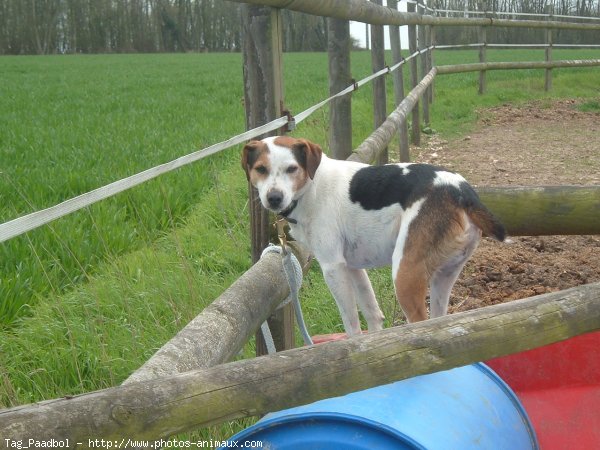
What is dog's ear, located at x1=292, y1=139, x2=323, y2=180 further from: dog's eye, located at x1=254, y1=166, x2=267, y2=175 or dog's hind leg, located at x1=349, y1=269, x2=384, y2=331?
dog's hind leg, located at x1=349, y1=269, x2=384, y2=331

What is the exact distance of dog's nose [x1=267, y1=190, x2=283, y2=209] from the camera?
312 cm

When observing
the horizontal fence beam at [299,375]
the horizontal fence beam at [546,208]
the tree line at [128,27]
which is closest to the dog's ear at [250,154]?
the horizontal fence beam at [546,208]

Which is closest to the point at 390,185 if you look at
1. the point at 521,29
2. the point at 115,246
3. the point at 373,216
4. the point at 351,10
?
the point at 373,216

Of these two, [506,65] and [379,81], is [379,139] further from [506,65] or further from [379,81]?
[506,65]

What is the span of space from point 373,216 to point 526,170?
5379 millimetres

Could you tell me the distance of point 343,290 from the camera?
3.26m

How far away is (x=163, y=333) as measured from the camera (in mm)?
3725

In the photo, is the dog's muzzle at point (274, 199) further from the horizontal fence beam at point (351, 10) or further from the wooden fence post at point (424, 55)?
the wooden fence post at point (424, 55)

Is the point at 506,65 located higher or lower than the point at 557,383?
higher

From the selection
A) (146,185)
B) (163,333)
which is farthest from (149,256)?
(146,185)

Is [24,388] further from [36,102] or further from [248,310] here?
[36,102]

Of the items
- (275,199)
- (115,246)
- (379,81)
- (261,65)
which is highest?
(261,65)

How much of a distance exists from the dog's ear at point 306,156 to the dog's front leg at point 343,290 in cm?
38

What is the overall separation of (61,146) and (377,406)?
8028 millimetres
